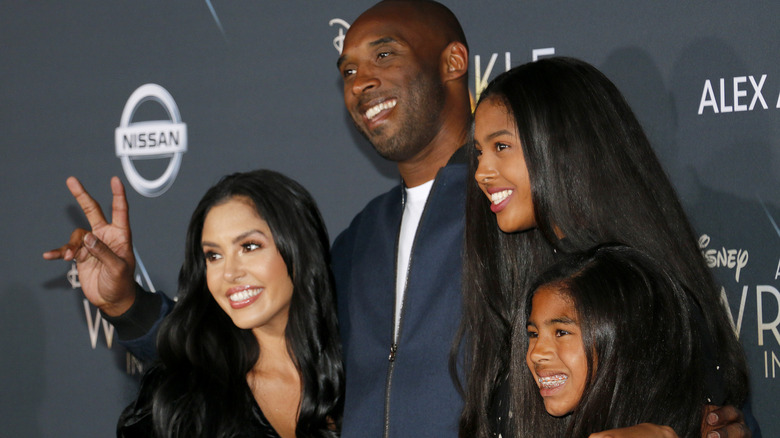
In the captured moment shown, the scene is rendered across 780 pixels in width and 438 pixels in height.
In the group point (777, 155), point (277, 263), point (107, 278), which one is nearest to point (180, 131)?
point (107, 278)

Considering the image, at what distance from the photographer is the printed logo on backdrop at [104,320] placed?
3.06 metres

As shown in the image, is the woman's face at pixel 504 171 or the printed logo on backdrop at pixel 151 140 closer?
the woman's face at pixel 504 171

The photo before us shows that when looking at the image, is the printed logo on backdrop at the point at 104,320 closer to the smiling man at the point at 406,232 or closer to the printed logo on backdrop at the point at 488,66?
the smiling man at the point at 406,232

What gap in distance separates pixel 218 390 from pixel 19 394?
137 cm

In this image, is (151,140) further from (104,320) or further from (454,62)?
(454,62)

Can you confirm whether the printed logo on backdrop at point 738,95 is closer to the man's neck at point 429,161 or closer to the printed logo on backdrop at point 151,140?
the man's neck at point 429,161

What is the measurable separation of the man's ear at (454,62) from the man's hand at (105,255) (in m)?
0.90

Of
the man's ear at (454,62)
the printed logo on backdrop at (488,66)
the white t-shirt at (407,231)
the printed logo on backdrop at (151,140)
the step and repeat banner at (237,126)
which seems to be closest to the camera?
the white t-shirt at (407,231)

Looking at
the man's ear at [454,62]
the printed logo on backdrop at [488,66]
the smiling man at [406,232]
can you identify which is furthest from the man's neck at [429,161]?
the printed logo on backdrop at [488,66]

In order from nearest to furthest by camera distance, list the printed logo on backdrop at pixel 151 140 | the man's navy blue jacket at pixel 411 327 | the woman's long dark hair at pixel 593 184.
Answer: the woman's long dark hair at pixel 593 184 → the man's navy blue jacket at pixel 411 327 → the printed logo on backdrop at pixel 151 140

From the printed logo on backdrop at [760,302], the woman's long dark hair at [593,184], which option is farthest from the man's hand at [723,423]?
the printed logo on backdrop at [760,302]

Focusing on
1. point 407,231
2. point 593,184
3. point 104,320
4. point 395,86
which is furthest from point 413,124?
point 104,320

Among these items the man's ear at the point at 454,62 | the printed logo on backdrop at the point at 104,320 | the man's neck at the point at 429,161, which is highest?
the man's ear at the point at 454,62

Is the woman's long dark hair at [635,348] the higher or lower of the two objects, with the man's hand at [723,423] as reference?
higher
